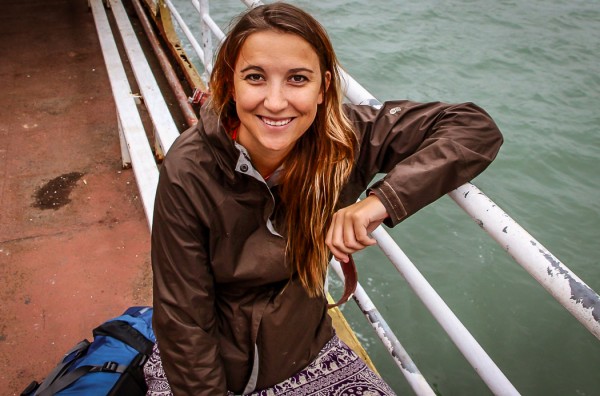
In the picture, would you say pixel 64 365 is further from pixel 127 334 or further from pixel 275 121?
pixel 275 121

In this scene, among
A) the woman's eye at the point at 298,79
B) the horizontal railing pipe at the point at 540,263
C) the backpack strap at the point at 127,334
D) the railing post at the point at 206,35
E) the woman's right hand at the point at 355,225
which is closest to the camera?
the horizontal railing pipe at the point at 540,263

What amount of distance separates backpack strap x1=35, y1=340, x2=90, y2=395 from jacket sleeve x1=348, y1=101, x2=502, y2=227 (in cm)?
135

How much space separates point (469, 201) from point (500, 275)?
4.16m

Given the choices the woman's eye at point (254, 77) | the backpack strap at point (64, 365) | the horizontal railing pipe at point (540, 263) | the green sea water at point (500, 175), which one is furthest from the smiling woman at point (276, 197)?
the green sea water at point (500, 175)

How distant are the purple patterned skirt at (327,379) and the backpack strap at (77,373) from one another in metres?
0.23

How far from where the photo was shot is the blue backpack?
1.79m

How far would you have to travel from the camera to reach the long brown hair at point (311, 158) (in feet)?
4.41

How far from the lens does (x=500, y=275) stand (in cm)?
489

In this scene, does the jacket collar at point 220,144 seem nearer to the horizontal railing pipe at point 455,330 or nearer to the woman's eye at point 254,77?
the woman's eye at point 254,77

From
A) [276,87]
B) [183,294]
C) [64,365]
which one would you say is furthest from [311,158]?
[64,365]

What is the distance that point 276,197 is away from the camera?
57.4 inches

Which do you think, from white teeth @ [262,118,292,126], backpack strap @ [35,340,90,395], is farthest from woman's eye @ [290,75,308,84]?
backpack strap @ [35,340,90,395]

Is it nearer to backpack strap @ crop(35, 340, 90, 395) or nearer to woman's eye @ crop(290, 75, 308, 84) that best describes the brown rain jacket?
woman's eye @ crop(290, 75, 308, 84)

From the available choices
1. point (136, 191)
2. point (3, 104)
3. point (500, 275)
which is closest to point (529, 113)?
point (500, 275)
